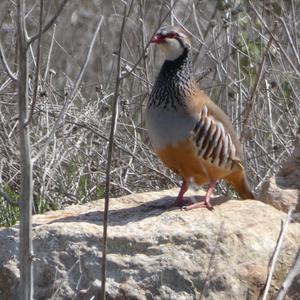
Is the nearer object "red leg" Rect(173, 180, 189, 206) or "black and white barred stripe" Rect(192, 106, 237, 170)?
"red leg" Rect(173, 180, 189, 206)

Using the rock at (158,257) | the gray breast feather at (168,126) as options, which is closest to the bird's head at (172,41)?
the gray breast feather at (168,126)

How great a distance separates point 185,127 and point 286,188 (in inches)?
24.2

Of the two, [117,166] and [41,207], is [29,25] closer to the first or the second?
[117,166]

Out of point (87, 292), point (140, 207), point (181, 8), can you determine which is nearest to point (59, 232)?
point (87, 292)

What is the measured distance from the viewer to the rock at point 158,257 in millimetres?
4316

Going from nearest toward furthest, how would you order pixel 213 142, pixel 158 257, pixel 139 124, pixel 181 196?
pixel 158 257, pixel 181 196, pixel 213 142, pixel 139 124

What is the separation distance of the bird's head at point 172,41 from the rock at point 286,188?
31.9 inches

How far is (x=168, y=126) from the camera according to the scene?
5.13 meters

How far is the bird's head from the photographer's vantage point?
5.27m

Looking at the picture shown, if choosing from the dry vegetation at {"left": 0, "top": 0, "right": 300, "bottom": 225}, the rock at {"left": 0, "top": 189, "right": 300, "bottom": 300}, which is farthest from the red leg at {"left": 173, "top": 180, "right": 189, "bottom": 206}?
the dry vegetation at {"left": 0, "top": 0, "right": 300, "bottom": 225}

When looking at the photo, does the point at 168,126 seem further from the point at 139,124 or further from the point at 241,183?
the point at 139,124

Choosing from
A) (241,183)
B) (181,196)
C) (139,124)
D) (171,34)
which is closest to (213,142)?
(181,196)

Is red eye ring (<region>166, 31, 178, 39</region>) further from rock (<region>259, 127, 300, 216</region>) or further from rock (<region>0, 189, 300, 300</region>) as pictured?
rock (<region>0, 189, 300, 300</region>)

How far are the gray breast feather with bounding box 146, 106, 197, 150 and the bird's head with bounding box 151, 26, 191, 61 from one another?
335 millimetres
